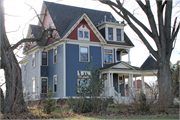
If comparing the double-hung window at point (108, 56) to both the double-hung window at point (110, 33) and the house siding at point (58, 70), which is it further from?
the house siding at point (58, 70)

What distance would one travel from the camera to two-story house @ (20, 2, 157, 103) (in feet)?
74.7

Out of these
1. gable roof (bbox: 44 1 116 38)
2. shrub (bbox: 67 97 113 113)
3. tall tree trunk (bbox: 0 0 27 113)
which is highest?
gable roof (bbox: 44 1 116 38)

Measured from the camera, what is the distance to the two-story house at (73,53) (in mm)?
22766

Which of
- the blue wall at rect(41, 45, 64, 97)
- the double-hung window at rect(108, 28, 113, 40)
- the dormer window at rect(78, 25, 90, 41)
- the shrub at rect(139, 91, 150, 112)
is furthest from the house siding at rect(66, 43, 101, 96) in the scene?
the shrub at rect(139, 91, 150, 112)

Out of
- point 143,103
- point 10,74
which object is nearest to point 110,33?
point 143,103

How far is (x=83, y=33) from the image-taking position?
78.9ft

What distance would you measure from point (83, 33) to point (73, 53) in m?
2.52

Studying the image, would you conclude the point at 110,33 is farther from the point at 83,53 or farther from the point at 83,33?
the point at 83,53

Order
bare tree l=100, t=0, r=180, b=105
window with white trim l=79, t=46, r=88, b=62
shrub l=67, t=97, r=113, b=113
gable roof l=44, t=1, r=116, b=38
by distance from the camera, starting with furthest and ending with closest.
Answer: gable roof l=44, t=1, r=116, b=38
window with white trim l=79, t=46, r=88, b=62
bare tree l=100, t=0, r=180, b=105
shrub l=67, t=97, r=113, b=113

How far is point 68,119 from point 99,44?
51.5 feet

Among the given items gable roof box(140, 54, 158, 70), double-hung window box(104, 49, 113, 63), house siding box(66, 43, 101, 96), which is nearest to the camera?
house siding box(66, 43, 101, 96)

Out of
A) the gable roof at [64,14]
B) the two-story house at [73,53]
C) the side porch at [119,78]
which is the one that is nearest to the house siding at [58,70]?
the two-story house at [73,53]

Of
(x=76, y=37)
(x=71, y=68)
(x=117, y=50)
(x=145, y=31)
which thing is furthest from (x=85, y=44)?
(x=145, y=31)

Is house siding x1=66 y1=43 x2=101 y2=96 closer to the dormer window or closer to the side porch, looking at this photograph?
the dormer window
